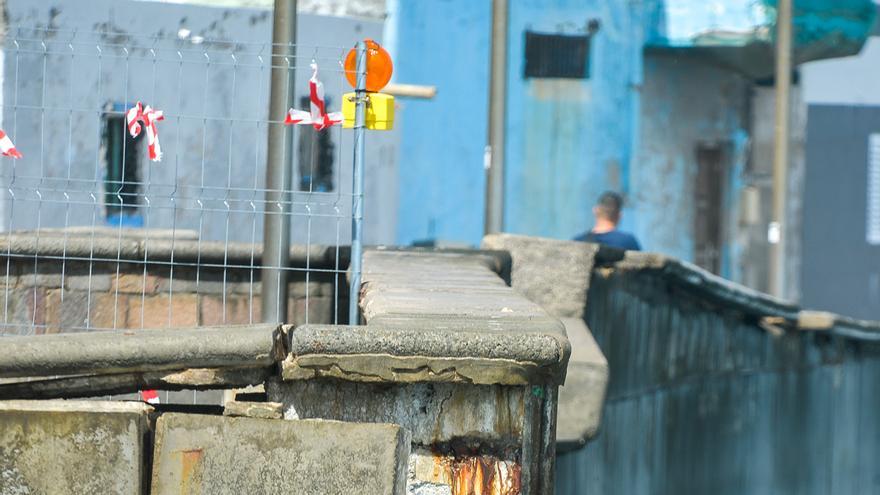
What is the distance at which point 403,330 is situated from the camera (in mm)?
4227

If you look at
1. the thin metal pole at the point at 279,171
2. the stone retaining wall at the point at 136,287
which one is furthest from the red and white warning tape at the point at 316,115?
the stone retaining wall at the point at 136,287

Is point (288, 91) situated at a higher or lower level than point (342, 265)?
higher

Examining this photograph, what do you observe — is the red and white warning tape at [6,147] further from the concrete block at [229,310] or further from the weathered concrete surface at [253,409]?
the weathered concrete surface at [253,409]

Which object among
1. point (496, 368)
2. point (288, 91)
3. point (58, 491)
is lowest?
point (58, 491)

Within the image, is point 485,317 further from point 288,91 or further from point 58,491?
point 288,91

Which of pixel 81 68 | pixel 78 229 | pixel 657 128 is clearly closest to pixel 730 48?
pixel 657 128

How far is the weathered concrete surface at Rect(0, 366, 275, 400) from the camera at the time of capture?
4.36m

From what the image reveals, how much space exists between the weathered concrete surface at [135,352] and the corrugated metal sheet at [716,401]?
497 centimetres

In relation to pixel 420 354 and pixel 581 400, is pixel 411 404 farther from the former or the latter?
pixel 581 400

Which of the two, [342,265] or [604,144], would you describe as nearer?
[342,265]

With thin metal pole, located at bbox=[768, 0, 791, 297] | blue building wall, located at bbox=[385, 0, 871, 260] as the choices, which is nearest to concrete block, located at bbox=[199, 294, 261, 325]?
thin metal pole, located at bbox=[768, 0, 791, 297]

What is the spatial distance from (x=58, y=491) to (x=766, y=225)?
753 inches

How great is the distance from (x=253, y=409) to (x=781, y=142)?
13740mm

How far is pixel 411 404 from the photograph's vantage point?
435cm
